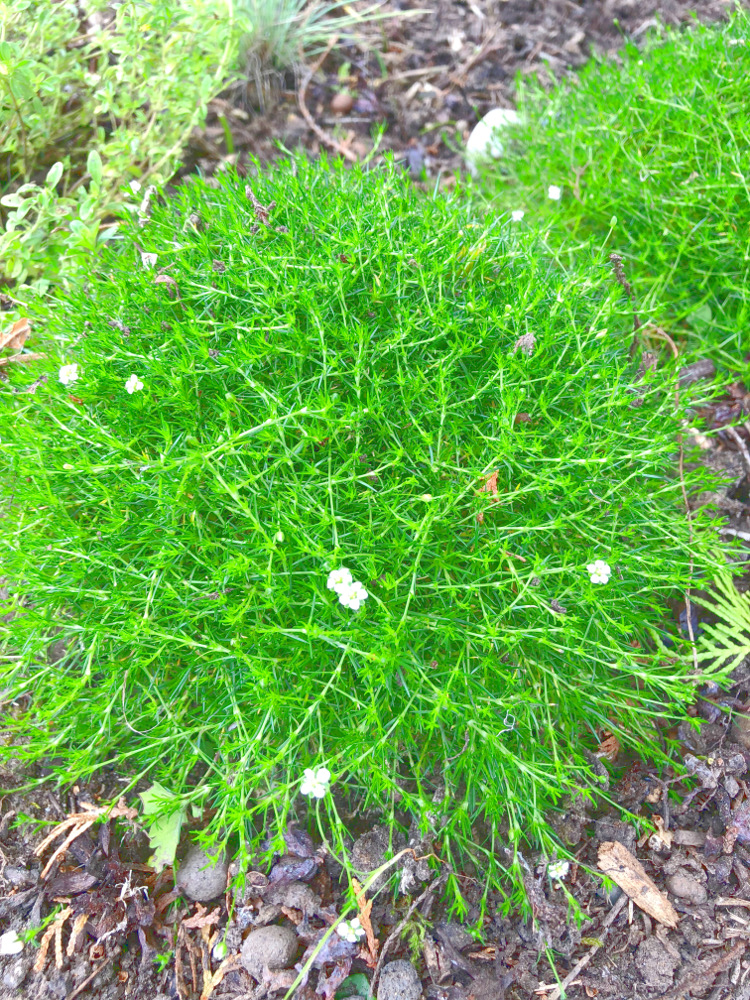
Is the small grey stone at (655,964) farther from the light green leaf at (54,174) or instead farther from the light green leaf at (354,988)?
the light green leaf at (54,174)

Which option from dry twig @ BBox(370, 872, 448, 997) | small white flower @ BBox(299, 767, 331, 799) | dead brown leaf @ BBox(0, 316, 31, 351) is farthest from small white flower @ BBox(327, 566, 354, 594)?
dead brown leaf @ BBox(0, 316, 31, 351)

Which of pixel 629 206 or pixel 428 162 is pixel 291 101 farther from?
pixel 629 206

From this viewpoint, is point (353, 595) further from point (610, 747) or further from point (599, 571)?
point (610, 747)

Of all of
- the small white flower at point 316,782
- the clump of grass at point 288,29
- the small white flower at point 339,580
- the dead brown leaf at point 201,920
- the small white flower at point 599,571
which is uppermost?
the clump of grass at point 288,29

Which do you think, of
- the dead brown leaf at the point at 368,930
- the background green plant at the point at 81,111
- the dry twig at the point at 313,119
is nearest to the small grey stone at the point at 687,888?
the dead brown leaf at the point at 368,930

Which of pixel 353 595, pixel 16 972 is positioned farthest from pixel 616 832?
pixel 16 972

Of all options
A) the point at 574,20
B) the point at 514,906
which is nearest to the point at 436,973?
the point at 514,906

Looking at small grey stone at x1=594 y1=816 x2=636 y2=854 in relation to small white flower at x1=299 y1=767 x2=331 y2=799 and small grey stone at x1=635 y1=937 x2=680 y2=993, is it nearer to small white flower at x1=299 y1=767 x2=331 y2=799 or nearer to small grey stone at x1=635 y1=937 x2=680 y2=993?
small grey stone at x1=635 y1=937 x2=680 y2=993

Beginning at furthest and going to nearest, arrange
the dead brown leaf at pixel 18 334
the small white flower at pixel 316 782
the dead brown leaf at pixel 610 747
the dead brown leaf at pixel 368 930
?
the dead brown leaf at pixel 18 334 < the dead brown leaf at pixel 610 747 < the dead brown leaf at pixel 368 930 < the small white flower at pixel 316 782
